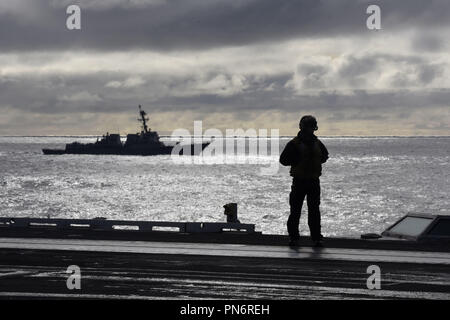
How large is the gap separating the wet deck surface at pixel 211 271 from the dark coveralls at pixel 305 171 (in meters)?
0.64

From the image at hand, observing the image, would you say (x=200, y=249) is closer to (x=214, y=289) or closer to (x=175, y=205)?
(x=214, y=289)

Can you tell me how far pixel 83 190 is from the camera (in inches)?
4985

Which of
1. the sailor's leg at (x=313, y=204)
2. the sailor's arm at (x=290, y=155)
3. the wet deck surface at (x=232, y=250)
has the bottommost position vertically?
the wet deck surface at (x=232, y=250)

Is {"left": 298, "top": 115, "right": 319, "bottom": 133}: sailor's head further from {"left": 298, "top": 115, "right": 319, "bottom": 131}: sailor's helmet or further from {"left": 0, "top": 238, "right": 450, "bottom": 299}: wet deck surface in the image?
{"left": 0, "top": 238, "right": 450, "bottom": 299}: wet deck surface

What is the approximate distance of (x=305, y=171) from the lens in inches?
534

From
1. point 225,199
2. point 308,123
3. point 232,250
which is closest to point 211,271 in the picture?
point 232,250

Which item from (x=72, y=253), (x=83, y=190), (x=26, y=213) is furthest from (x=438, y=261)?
(x=83, y=190)

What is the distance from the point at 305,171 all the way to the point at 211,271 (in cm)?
371

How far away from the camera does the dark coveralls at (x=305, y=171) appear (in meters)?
13.5

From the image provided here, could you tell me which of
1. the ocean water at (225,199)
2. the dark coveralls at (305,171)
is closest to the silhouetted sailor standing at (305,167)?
the dark coveralls at (305,171)

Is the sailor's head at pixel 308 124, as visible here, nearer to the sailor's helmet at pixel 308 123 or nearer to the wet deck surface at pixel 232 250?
the sailor's helmet at pixel 308 123

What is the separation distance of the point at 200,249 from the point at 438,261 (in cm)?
419

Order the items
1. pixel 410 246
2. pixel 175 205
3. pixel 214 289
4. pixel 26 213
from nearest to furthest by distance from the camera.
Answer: pixel 214 289, pixel 410 246, pixel 26 213, pixel 175 205
